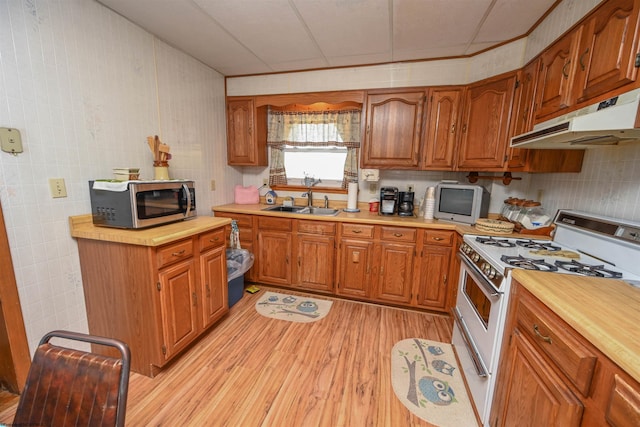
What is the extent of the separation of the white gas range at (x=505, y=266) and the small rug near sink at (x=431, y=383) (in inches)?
3.9

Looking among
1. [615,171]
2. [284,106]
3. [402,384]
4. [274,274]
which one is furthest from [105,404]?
[284,106]

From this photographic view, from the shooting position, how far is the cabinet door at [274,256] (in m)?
2.71

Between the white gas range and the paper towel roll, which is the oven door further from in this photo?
the paper towel roll

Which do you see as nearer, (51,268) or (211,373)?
(51,268)

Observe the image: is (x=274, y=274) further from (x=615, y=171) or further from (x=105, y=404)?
(x=615, y=171)

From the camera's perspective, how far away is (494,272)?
1.31 m

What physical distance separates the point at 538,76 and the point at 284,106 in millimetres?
2412

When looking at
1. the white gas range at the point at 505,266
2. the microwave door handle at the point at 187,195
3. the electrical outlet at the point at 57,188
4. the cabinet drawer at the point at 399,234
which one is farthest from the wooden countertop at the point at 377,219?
the electrical outlet at the point at 57,188

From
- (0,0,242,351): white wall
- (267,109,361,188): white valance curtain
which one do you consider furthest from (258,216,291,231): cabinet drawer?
(0,0,242,351): white wall

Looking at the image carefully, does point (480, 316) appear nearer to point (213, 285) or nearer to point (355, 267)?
point (355, 267)

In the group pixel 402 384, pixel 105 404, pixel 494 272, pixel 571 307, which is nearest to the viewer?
pixel 105 404

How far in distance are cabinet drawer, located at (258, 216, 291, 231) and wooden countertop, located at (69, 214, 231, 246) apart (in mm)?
938

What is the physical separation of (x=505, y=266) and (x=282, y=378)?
1.47m

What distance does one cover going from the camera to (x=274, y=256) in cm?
276
